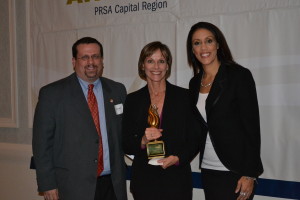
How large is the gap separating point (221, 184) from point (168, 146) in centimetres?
46

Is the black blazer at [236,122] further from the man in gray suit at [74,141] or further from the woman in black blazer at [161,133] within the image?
the man in gray suit at [74,141]

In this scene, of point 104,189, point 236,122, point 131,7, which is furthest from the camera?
point 131,7

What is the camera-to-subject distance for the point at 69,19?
4051 millimetres

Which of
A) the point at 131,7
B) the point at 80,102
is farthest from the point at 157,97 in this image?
the point at 131,7

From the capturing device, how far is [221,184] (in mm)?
2336

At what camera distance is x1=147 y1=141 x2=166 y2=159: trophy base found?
2391 millimetres

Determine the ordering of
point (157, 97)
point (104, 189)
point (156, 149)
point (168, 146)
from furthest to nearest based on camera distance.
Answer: point (104, 189) → point (157, 97) → point (168, 146) → point (156, 149)

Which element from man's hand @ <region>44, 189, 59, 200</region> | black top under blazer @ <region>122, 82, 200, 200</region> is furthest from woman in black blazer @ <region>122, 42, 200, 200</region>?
man's hand @ <region>44, 189, 59, 200</region>

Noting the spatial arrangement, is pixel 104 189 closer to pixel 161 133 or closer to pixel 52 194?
pixel 52 194

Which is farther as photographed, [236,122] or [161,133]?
[161,133]

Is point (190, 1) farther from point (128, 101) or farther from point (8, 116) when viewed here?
point (8, 116)

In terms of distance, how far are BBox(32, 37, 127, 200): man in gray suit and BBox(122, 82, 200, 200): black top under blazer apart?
0.25 meters

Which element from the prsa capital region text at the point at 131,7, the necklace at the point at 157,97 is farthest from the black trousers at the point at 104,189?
the prsa capital region text at the point at 131,7

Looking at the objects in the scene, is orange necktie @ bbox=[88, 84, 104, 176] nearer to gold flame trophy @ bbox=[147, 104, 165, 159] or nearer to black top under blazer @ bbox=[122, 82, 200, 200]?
black top under blazer @ bbox=[122, 82, 200, 200]
